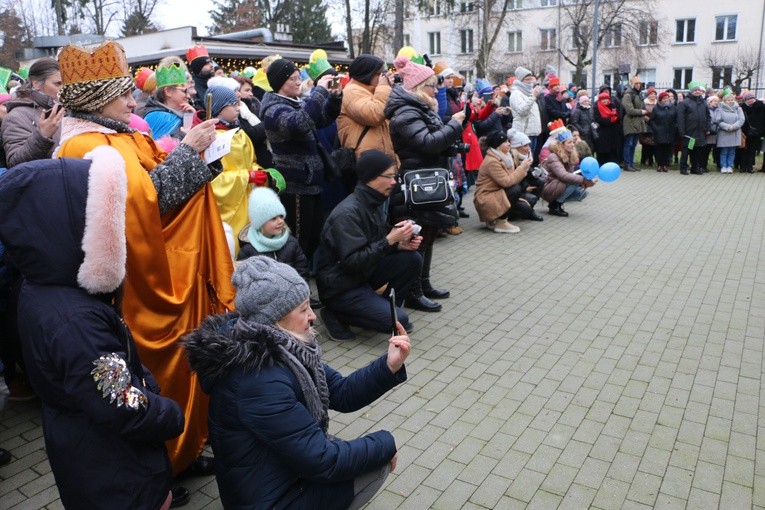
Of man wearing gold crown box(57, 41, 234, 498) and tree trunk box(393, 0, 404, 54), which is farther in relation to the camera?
tree trunk box(393, 0, 404, 54)

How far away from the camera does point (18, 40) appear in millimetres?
39031

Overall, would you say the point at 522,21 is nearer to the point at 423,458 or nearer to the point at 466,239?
the point at 466,239

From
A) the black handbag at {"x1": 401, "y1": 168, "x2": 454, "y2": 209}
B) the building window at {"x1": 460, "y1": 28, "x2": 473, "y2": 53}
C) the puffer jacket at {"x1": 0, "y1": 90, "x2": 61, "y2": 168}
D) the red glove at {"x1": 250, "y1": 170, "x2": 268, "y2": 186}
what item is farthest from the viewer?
the building window at {"x1": 460, "y1": 28, "x2": 473, "y2": 53}

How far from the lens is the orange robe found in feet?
9.25

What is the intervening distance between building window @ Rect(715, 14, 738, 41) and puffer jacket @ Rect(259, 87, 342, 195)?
45.0m

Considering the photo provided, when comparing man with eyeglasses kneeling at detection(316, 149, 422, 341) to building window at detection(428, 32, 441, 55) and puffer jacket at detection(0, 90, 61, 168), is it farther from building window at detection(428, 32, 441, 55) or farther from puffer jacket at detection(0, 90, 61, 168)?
building window at detection(428, 32, 441, 55)

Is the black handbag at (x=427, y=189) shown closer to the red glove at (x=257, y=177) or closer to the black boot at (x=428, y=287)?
the black boot at (x=428, y=287)

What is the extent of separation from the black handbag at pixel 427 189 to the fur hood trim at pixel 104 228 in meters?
3.81

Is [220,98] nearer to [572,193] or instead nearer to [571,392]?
[571,392]

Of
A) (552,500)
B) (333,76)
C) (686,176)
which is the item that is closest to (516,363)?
(552,500)

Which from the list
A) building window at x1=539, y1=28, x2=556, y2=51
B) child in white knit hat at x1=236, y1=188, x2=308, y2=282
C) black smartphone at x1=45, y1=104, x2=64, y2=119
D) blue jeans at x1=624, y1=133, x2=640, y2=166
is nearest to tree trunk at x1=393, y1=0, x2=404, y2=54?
blue jeans at x1=624, y1=133, x2=640, y2=166

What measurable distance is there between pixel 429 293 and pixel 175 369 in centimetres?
368

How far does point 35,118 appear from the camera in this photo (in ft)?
14.8

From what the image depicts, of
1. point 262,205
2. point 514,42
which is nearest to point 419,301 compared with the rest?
point 262,205
